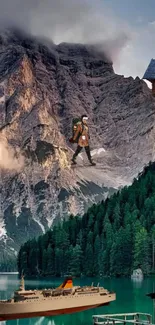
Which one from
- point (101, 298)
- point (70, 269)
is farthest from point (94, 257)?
point (101, 298)

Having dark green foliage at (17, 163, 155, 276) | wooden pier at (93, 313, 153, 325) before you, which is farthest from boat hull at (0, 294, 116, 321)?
dark green foliage at (17, 163, 155, 276)

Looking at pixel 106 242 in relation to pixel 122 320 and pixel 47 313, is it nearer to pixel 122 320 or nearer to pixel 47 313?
pixel 47 313

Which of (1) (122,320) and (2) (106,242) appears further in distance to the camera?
(2) (106,242)

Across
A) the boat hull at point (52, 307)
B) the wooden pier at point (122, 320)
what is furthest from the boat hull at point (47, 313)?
the wooden pier at point (122, 320)

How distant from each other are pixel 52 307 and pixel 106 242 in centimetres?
5713

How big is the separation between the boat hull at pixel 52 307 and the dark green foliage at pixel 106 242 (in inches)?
1701

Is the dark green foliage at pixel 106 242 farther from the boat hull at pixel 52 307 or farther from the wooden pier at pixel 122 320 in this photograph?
the wooden pier at pixel 122 320

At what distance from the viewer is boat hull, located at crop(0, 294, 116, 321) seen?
62.6 m

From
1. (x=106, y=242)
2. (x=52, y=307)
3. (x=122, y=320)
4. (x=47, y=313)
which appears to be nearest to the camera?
(x=122, y=320)

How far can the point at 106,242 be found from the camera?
399 ft

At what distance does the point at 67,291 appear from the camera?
6688 centimetres

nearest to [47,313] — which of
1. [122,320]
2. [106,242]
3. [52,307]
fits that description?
[52,307]

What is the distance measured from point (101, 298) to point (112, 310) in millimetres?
6911

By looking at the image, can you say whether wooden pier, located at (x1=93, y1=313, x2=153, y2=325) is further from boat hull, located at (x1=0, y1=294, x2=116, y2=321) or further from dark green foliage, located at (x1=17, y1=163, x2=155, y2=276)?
dark green foliage, located at (x1=17, y1=163, x2=155, y2=276)
